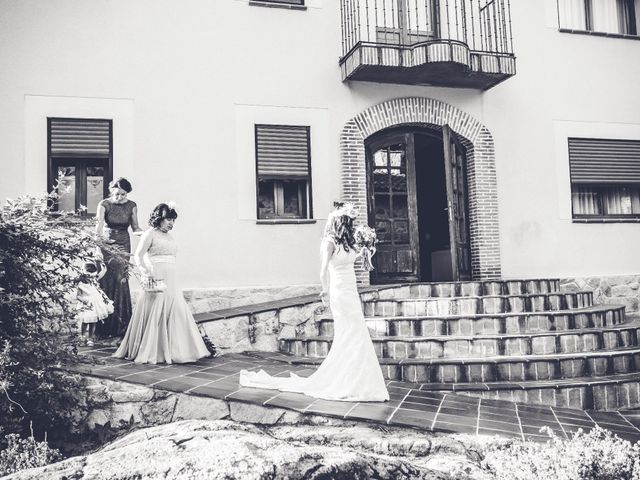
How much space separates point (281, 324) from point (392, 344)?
2.06 meters

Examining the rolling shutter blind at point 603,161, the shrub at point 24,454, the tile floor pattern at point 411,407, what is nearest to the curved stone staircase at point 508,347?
the tile floor pattern at point 411,407

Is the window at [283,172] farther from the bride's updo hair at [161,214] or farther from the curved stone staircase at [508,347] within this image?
the bride's updo hair at [161,214]

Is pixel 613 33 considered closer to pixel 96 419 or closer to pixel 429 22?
pixel 429 22

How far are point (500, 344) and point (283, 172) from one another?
458cm

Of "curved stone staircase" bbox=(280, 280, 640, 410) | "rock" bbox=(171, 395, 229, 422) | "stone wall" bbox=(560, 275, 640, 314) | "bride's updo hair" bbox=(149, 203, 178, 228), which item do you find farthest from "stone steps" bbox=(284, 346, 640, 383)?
"stone wall" bbox=(560, 275, 640, 314)

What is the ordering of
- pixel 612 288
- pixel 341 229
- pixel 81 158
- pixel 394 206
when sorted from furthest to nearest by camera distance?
pixel 612 288, pixel 394 206, pixel 81 158, pixel 341 229

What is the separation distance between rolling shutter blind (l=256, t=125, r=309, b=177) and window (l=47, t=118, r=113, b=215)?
231 cm

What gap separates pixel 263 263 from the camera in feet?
30.8

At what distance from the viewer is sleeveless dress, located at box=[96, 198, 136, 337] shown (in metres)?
7.38

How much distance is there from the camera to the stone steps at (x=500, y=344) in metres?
6.60

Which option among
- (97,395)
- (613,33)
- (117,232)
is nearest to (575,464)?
(97,395)

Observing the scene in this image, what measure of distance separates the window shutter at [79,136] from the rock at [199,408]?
5.12 metres

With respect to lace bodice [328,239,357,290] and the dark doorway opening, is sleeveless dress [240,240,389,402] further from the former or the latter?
the dark doorway opening

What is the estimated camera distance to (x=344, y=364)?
537 cm
